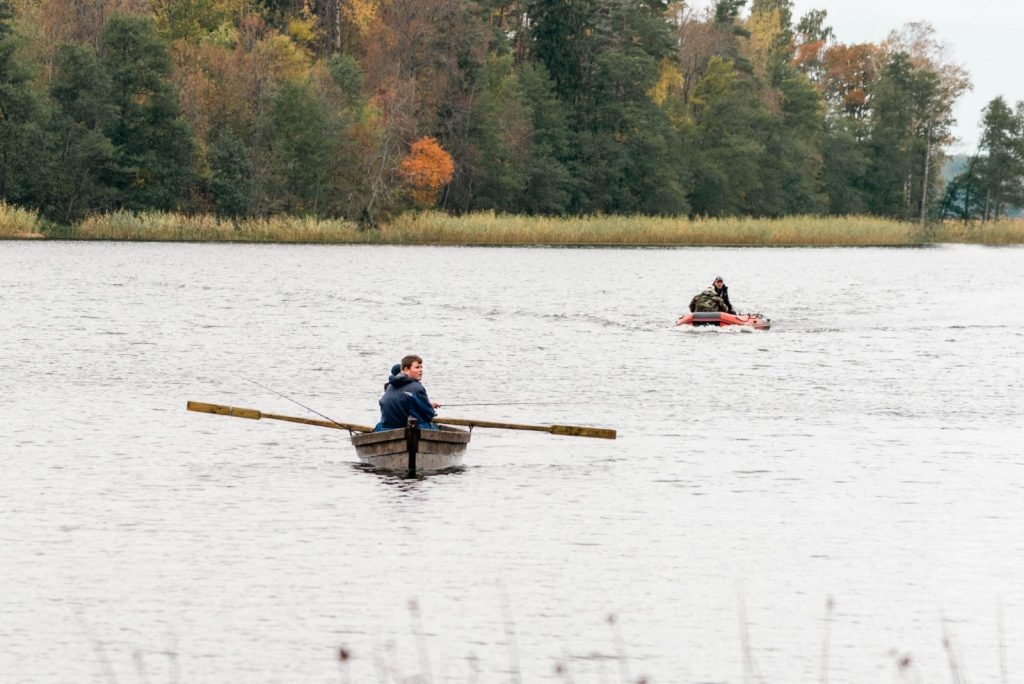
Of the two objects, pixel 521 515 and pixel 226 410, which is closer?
pixel 521 515

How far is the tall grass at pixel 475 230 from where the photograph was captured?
96438mm

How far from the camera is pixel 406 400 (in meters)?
22.4

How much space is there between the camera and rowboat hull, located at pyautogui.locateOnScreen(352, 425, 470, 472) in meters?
22.2

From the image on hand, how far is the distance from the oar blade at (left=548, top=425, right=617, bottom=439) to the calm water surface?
2.35 feet

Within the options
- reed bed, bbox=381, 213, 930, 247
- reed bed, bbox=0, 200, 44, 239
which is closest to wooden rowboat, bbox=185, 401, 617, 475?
reed bed, bbox=0, 200, 44, 239

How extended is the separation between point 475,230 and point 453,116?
22.7 metres

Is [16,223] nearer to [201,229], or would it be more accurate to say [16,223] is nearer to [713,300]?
[201,229]

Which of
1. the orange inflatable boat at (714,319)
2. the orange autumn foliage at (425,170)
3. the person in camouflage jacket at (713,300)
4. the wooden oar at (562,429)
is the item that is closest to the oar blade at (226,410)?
the wooden oar at (562,429)

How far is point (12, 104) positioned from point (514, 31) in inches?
1874

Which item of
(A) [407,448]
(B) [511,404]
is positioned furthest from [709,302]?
(A) [407,448]

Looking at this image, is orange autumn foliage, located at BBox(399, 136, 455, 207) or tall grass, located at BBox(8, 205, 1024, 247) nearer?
tall grass, located at BBox(8, 205, 1024, 247)

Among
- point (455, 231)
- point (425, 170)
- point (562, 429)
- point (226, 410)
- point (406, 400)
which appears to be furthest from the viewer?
point (425, 170)

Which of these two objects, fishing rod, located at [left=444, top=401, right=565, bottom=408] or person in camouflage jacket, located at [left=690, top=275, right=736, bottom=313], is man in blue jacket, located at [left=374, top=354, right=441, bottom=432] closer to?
fishing rod, located at [left=444, top=401, right=565, bottom=408]

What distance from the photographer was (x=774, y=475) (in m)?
23.5
